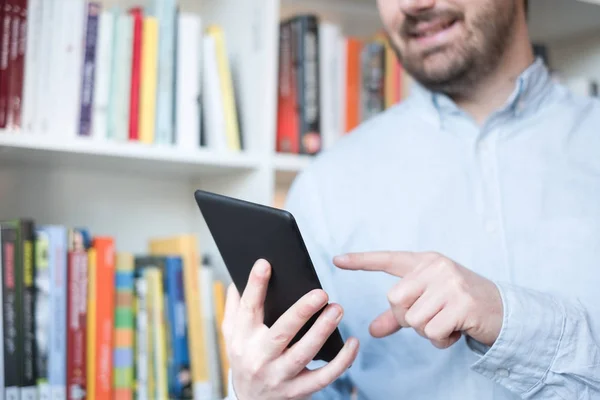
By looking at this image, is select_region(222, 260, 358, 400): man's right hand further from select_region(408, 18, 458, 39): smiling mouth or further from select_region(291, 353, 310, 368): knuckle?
select_region(408, 18, 458, 39): smiling mouth

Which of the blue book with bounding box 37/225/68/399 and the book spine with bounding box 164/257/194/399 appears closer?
the blue book with bounding box 37/225/68/399

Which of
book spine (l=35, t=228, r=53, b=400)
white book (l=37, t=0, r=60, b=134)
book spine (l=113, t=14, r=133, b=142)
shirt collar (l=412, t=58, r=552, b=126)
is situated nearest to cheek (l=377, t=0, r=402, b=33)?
shirt collar (l=412, t=58, r=552, b=126)

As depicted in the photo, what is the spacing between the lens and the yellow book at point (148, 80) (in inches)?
50.5

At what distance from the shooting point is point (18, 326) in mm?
1109

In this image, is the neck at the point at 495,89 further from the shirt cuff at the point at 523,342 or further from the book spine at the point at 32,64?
the book spine at the point at 32,64

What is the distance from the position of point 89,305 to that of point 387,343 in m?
0.51

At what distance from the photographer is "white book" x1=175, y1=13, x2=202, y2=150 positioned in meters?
1.32

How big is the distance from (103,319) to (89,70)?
1.44 ft

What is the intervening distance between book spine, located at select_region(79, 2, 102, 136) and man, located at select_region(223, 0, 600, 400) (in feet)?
1.30

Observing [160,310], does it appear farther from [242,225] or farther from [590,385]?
[590,385]

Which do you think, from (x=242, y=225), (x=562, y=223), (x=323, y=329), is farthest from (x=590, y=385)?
(x=242, y=225)

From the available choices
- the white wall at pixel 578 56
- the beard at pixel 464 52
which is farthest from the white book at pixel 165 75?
the white wall at pixel 578 56

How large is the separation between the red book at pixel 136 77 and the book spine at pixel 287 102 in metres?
0.29

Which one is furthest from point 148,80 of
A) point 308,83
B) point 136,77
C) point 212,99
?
point 308,83
